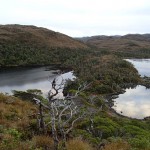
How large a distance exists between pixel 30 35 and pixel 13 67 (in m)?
58.3

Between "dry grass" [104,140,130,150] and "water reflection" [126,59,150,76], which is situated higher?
"dry grass" [104,140,130,150]

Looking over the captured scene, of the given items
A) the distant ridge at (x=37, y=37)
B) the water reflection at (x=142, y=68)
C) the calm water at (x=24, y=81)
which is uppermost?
the distant ridge at (x=37, y=37)

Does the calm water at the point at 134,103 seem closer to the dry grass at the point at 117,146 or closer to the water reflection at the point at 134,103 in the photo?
the water reflection at the point at 134,103

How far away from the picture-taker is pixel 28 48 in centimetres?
11288

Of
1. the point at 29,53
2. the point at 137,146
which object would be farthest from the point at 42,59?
the point at 137,146

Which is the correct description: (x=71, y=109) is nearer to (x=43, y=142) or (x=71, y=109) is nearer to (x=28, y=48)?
(x=43, y=142)

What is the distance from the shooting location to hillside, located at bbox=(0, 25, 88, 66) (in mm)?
95256

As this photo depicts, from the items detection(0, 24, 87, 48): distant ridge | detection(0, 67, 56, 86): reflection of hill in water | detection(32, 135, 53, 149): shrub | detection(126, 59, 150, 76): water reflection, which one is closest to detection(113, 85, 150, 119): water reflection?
detection(0, 67, 56, 86): reflection of hill in water

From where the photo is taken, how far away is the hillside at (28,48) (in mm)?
95256

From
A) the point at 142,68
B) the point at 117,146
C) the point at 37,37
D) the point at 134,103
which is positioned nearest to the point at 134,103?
the point at 134,103

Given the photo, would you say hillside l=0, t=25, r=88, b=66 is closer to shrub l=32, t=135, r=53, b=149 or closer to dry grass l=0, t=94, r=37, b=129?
dry grass l=0, t=94, r=37, b=129

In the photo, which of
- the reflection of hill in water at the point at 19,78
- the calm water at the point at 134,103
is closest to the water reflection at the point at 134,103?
the calm water at the point at 134,103

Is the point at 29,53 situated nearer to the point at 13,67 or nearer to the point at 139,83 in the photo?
the point at 13,67

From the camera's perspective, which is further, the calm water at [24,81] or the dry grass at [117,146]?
the calm water at [24,81]
